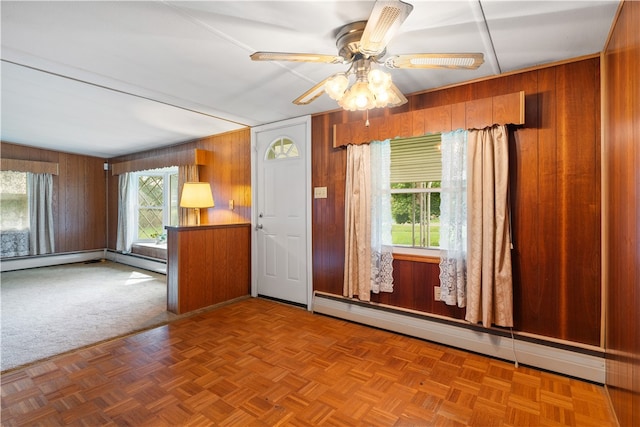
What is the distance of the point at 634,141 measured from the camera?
4.41 feet

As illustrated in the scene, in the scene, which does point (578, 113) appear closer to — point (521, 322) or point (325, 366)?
point (521, 322)

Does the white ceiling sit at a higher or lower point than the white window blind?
higher

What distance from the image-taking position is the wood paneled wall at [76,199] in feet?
18.7

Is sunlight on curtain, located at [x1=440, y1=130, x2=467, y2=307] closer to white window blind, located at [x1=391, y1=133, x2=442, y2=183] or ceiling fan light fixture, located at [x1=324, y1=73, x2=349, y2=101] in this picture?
white window blind, located at [x1=391, y1=133, x2=442, y2=183]

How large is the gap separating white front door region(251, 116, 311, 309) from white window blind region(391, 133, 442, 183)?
1029 millimetres

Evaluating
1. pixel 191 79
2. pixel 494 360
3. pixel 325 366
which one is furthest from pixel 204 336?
pixel 494 360

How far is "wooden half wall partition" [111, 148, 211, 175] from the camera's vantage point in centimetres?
454

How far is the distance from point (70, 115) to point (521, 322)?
5.09 meters

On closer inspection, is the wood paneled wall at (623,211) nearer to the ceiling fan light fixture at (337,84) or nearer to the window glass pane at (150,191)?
the ceiling fan light fixture at (337,84)

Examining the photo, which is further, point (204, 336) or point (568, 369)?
point (204, 336)

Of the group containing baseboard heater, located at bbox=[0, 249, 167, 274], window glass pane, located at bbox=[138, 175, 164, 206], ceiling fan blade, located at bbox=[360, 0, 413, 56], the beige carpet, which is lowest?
the beige carpet

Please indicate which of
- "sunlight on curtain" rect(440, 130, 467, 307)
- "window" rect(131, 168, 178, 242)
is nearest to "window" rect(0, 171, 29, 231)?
"window" rect(131, 168, 178, 242)

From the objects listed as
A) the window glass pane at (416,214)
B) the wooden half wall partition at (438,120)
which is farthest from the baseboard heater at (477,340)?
the wooden half wall partition at (438,120)

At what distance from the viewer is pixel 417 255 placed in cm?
272
